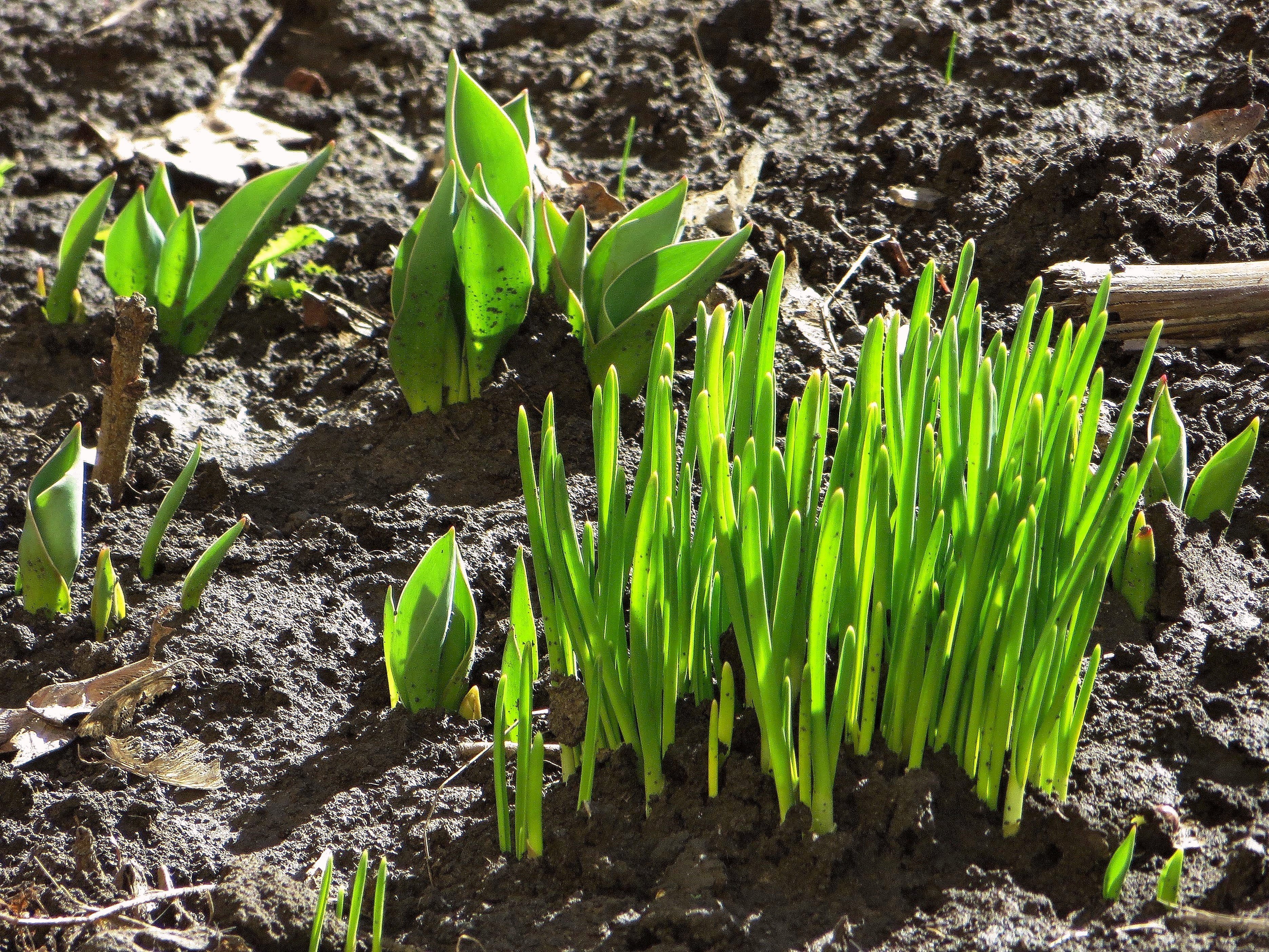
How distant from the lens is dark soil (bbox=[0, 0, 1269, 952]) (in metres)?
1.25

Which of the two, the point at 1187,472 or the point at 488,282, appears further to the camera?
the point at 488,282

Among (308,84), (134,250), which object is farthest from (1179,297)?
(308,84)

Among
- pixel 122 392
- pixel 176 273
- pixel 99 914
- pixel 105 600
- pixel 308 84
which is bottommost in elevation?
pixel 99 914

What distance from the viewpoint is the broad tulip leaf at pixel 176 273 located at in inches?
85.7

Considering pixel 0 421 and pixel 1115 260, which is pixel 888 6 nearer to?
pixel 1115 260

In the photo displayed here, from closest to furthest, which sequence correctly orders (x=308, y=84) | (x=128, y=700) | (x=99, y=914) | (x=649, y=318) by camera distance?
(x=99, y=914)
(x=128, y=700)
(x=649, y=318)
(x=308, y=84)

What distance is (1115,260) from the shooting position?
2076 mm

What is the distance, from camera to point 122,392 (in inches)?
73.2

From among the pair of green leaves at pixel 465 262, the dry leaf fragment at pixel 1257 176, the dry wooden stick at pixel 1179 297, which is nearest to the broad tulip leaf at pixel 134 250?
the pair of green leaves at pixel 465 262

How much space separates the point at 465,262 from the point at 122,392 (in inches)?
23.2

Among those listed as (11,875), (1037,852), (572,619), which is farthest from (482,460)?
(1037,852)

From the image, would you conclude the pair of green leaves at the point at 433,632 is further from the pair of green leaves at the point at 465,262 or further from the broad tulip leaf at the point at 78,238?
the broad tulip leaf at the point at 78,238

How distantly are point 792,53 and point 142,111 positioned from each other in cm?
173

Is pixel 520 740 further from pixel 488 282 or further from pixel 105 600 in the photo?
pixel 488 282
